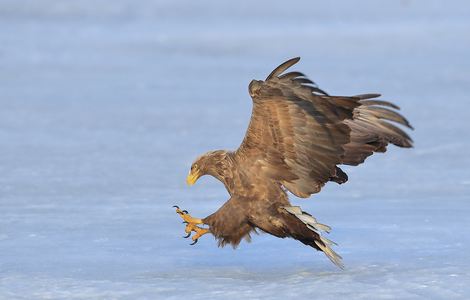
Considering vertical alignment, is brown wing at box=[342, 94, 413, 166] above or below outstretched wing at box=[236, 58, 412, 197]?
above

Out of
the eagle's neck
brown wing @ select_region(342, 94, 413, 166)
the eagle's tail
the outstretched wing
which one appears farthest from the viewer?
brown wing @ select_region(342, 94, 413, 166)

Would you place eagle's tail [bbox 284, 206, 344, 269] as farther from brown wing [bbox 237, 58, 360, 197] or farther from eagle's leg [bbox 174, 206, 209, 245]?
eagle's leg [bbox 174, 206, 209, 245]

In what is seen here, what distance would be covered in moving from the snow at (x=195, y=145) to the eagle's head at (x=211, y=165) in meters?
0.44

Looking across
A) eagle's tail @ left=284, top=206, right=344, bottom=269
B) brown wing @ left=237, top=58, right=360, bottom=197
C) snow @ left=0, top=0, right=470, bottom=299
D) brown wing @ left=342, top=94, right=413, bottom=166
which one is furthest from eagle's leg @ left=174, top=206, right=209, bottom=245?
brown wing @ left=342, top=94, right=413, bottom=166

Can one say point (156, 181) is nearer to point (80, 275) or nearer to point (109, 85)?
point (80, 275)

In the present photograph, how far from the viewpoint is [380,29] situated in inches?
580

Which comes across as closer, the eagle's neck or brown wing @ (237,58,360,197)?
brown wing @ (237,58,360,197)

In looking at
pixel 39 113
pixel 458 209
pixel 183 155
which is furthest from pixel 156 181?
pixel 39 113

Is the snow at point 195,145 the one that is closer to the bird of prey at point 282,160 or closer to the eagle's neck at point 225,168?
the bird of prey at point 282,160

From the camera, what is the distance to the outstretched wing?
505cm

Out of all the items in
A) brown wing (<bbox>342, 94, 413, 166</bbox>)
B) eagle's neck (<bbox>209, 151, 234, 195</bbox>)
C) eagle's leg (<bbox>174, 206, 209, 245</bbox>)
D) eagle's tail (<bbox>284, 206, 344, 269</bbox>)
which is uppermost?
brown wing (<bbox>342, 94, 413, 166</bbox>)

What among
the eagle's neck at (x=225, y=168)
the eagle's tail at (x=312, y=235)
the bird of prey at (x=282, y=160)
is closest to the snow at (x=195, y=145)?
the eagle's tail at (x=312, y=235)

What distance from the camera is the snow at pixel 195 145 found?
17.1ft

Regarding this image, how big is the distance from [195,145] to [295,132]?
3.36m
